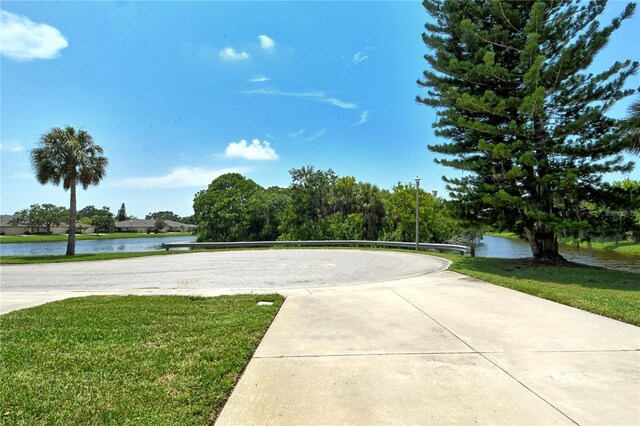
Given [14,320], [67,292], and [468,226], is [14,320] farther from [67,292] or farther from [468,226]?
[468,226]

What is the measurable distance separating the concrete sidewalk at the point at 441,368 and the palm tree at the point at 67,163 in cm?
2217

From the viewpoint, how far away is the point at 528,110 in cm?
1106

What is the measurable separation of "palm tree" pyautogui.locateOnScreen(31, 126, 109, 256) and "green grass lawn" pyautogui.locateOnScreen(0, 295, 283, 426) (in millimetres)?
19122

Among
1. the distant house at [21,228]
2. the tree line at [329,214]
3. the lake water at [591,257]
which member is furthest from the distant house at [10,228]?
the lake water at [591,257]

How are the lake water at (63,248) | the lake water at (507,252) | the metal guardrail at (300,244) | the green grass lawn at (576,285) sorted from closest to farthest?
the green grass lawn at (576,285) → the lake water at (507,252) → the metal guardrail at (300,244) → the lake water at (63,248)

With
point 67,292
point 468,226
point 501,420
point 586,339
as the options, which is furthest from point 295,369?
point 468,226

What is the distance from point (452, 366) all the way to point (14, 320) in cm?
659

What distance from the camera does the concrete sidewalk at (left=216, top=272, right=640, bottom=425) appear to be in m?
2.71

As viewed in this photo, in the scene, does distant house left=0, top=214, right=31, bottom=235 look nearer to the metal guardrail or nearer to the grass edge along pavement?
the metal guardrail

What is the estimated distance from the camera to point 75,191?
21984 millimetres

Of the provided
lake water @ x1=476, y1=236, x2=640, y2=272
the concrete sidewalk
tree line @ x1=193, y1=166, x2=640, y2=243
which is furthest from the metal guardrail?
the concrete sidewalk

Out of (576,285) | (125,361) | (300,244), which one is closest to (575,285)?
(576,285)

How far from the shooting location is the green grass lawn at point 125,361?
2.71 meters

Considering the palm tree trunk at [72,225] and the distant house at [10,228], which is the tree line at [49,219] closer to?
the distant house at [10,228]
